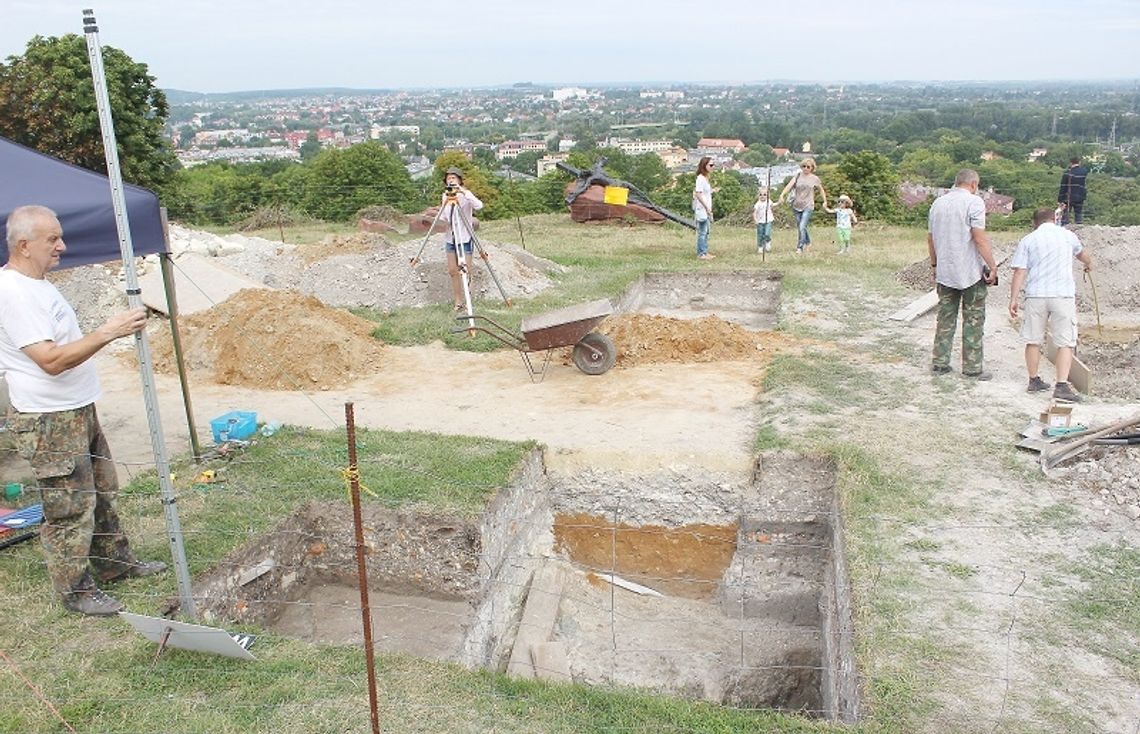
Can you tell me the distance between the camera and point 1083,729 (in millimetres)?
3746

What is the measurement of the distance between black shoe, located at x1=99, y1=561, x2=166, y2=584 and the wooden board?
6.54 metres

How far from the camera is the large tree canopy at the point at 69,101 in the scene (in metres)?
19.2

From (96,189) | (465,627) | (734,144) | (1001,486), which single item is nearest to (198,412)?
(96,189)

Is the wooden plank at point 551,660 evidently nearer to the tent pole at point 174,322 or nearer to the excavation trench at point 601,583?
the excavation trench at point 601,583

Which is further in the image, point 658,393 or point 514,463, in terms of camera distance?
point 658,393

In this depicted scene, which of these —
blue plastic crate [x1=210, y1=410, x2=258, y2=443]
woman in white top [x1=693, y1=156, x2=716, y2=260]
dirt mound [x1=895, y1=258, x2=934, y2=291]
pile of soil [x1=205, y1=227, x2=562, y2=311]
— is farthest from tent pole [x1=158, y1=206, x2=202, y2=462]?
dirt mound [x1=895, y1=258, x2=934, y2=291]

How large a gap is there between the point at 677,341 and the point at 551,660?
192 inches

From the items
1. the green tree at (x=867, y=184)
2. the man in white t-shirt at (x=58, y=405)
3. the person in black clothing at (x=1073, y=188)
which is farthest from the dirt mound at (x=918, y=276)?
the man in white t-shirt at (x=58, y=405)

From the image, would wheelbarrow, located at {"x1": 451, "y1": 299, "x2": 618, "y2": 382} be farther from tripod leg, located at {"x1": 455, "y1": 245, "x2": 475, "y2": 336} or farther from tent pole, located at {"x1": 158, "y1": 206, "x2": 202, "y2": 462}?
tent pole, located at {"x1": 158, "y1": 206, "x2": 202, "y2": 462}

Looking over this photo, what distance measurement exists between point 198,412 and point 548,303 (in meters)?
5.15

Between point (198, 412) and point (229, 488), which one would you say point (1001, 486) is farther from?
point (198, 412)

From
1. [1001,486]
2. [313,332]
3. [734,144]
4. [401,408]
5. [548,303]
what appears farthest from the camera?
[734,144]

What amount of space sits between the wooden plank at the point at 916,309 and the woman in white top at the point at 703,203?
4.19 meters

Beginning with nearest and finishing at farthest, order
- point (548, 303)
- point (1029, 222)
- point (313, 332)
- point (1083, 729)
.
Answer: point (1083, 729) < point (313, 332) < point (548, 303) < point (1029, 222)
